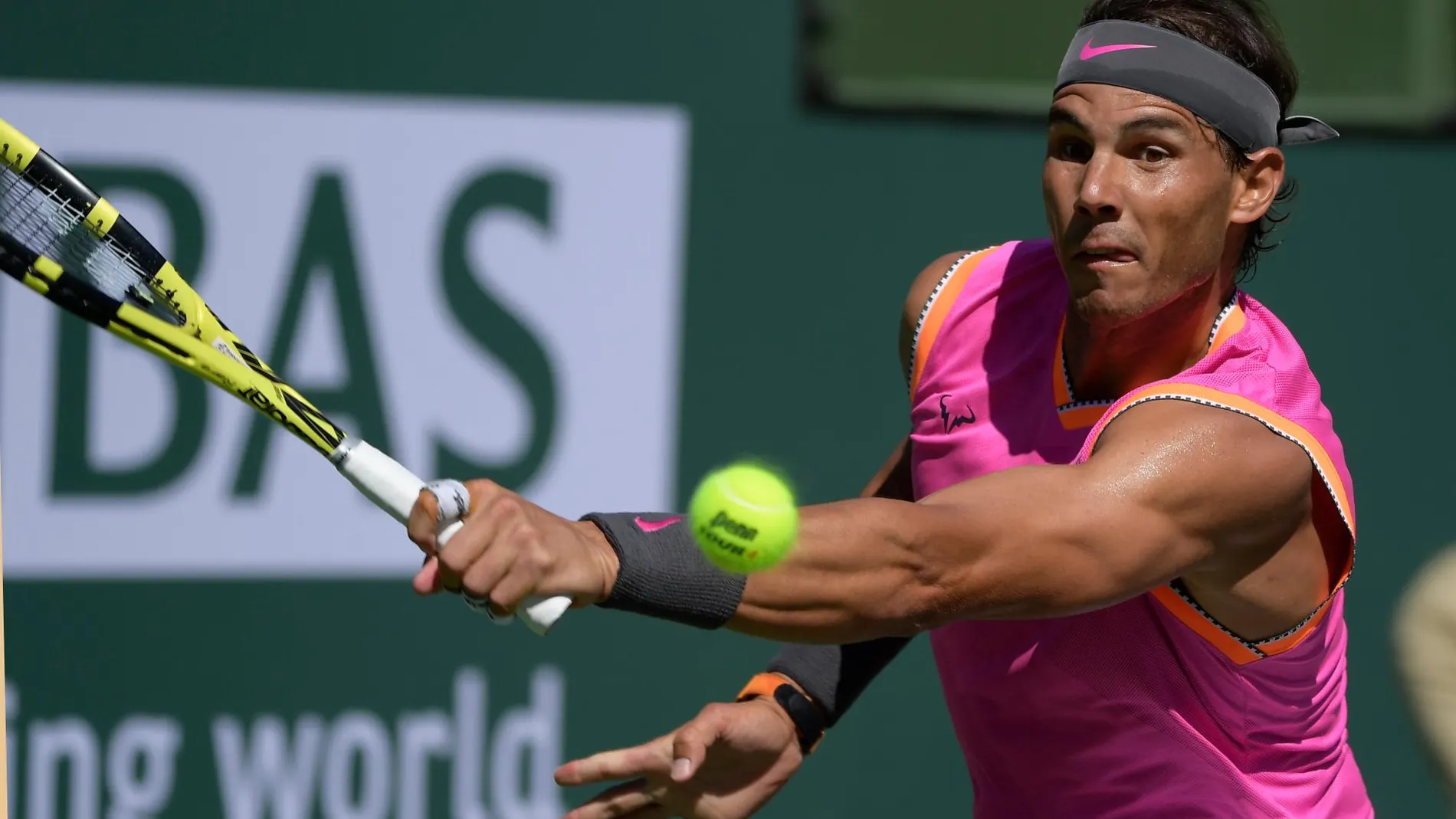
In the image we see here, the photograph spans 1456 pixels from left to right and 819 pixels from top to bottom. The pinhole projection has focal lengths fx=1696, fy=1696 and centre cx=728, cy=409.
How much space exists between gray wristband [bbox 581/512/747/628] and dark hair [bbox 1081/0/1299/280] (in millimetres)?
969

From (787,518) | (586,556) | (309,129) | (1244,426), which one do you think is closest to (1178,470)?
(1244,426)

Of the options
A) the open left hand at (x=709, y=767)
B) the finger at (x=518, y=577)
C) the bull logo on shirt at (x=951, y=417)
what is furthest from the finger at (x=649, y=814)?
the finger at (x=518, y=577)

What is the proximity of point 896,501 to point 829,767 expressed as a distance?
2.37 m

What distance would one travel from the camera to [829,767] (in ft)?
13.0

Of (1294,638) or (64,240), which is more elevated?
(64,240)

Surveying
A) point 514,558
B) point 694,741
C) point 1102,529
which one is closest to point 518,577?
point 514,558

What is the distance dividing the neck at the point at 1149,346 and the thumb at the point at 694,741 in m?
0.65

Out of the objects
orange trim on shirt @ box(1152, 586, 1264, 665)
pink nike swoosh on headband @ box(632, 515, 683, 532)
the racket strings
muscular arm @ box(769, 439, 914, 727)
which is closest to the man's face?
orange trim on shirt @ box(1152, 586, 1264, 665)

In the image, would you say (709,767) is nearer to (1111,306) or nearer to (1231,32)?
(1111,306)

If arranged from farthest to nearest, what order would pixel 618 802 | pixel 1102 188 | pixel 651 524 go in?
pixel 618 802 → pixel 1102 188 → pixel 651 524

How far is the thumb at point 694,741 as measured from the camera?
214cm

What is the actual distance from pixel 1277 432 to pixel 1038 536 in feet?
1.23

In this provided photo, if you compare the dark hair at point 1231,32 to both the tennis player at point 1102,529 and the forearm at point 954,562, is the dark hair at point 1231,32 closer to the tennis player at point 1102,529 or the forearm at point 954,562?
the tennis player at point 1102,529

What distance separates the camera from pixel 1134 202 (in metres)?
2.07
